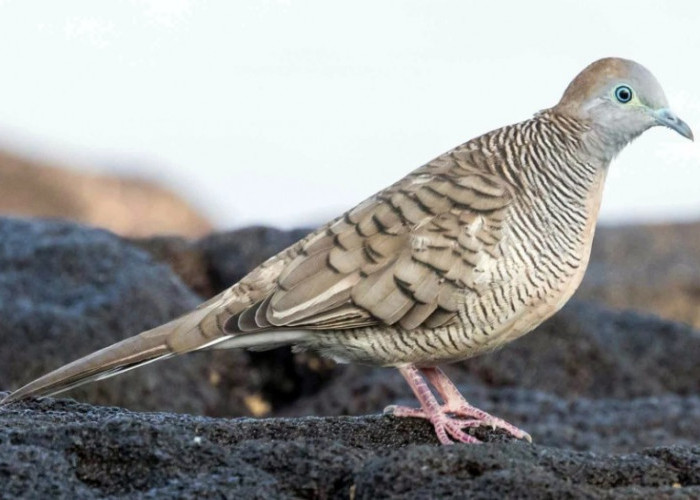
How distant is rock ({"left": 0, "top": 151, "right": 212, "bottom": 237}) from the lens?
88.0 feet

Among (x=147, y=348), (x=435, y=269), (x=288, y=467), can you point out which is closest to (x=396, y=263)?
(x=435, y=269)

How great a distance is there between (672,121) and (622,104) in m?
0.29

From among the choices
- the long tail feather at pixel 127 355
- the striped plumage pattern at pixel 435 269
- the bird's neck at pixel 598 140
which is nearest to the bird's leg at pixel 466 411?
the striped plumage pattern at pixel 435 269

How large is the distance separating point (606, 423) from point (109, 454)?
6.46 metres

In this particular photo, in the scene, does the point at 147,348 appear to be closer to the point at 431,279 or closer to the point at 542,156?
the point at 431,279

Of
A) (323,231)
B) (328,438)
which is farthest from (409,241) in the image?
(328,438)

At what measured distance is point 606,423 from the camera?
37.0 feet

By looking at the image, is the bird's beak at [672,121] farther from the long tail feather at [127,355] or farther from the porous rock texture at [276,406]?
the long tail feather at [127,355]

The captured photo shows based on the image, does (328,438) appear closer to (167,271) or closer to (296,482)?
(296,482)

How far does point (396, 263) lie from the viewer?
736 centimetres

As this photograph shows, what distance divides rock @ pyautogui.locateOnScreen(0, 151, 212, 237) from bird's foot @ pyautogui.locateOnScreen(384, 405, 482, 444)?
19.1m

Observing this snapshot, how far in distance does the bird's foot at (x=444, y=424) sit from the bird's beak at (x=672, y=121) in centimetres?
201

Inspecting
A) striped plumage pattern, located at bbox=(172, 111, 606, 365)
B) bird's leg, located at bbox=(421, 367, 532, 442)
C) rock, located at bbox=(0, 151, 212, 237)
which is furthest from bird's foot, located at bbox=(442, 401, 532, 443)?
rock, located at bbox=(0, 151, 212, 237)

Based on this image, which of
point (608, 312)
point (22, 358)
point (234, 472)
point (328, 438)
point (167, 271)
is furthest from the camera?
point (608, 312)
